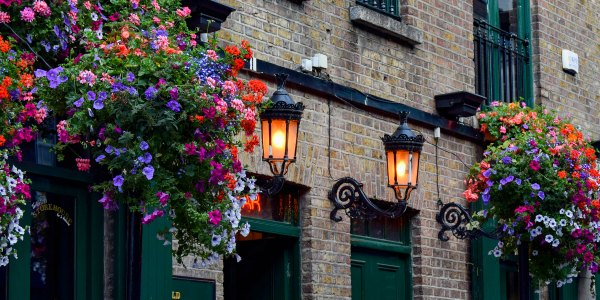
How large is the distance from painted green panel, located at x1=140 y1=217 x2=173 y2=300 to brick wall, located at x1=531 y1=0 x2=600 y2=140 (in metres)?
5.95

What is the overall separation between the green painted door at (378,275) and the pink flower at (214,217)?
4.02 meters

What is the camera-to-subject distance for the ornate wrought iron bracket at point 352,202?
1136 centimetres

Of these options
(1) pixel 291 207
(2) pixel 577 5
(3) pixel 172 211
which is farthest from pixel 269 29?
(2) pixel 577 5

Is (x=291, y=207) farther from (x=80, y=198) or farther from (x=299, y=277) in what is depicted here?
(x=80, y=198)

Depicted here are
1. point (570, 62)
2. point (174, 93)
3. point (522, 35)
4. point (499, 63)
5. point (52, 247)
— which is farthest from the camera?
point (570, 62)

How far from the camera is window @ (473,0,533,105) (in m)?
14.4

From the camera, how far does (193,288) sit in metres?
10.4

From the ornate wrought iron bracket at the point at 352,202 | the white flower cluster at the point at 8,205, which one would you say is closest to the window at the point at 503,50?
the ornate wrought iron bracket at the point at 352,202

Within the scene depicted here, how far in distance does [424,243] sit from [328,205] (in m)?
1.39

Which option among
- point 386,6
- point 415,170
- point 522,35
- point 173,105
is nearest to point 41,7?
point 173,105

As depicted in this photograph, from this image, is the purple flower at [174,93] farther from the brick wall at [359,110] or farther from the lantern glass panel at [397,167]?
the lantern glass panel at [397,167]

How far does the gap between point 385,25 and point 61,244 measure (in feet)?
13.1

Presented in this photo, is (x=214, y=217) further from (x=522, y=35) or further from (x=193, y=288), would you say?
(x=522, y=35)

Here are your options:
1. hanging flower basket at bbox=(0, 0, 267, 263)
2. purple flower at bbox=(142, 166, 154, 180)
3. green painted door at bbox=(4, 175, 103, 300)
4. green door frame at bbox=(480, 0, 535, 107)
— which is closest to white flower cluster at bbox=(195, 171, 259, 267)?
hanging flower basket at bbox=(0, 0, 267, 263)
